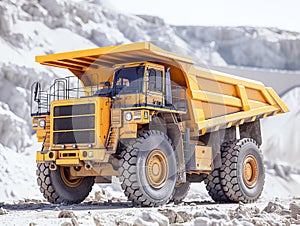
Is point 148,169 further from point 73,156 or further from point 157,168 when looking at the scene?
point 73,156

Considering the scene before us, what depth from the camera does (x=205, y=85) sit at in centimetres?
1189

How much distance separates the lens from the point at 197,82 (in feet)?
38.0

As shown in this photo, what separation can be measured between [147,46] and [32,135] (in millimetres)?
13631

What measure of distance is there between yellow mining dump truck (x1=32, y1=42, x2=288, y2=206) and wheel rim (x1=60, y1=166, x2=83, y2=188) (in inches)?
0.8

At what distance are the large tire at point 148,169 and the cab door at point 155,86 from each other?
2.13ft

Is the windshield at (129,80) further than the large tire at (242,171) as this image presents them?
No

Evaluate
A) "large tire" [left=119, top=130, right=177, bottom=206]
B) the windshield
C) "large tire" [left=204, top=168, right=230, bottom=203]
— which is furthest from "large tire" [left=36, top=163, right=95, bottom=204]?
"large tire" [left=204, top=168, right=230, bottom=203]

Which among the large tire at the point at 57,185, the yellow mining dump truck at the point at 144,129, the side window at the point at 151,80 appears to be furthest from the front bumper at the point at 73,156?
the side window at the point at 151,80

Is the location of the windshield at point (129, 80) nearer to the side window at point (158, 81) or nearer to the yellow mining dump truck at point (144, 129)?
the yellow mining dump truck at point (144, 129)

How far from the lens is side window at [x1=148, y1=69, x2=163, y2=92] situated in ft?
34.3

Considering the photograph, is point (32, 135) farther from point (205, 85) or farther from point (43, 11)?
point (205, 85)

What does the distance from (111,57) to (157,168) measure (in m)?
2.39

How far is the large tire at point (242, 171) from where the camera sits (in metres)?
11.9

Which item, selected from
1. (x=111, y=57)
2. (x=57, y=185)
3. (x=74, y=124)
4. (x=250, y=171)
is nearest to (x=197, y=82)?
(x=111, y=57)
